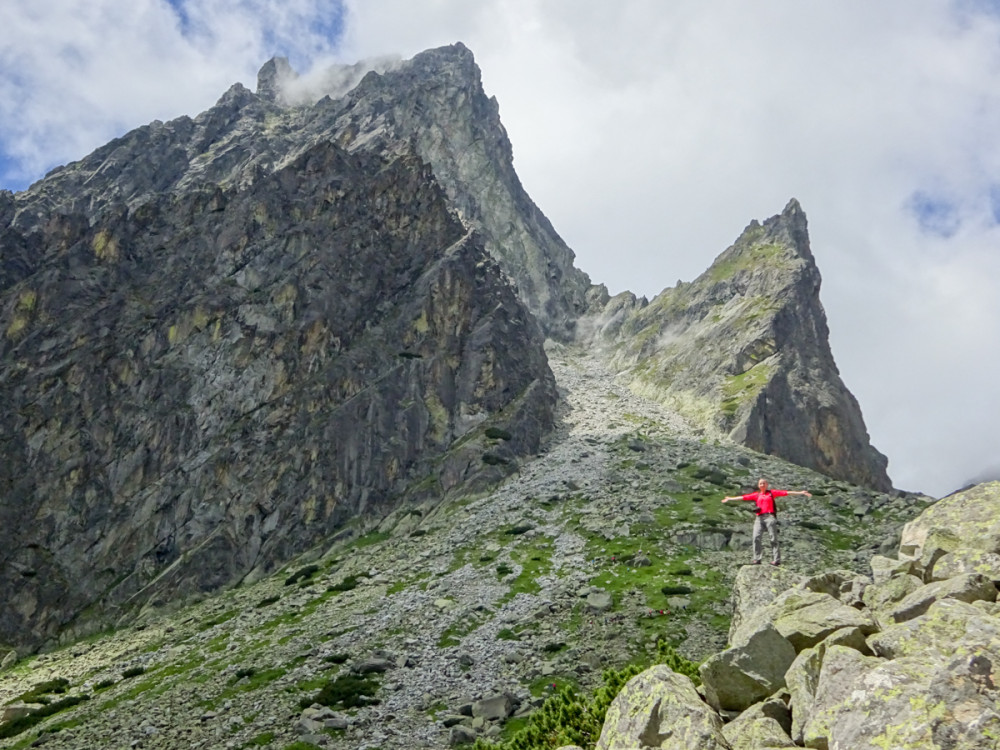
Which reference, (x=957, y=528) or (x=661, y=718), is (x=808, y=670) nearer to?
(x=661, y=718)

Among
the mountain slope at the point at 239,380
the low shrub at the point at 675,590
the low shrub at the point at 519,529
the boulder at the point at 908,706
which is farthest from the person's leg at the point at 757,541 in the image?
the mountain slope at the point at 239,380

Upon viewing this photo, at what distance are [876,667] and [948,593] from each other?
369 cm

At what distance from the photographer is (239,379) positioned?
107500 millimetres

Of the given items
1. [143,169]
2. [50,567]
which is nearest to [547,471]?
[50,567]

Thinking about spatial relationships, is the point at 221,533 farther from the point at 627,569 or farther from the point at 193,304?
the point at 627,569

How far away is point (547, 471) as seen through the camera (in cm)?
9338

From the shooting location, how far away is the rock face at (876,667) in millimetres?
11297

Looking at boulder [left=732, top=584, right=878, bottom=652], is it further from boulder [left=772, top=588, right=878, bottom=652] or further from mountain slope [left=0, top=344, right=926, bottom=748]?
mountain slope [left=0, top=344, right=926, bottom=748]

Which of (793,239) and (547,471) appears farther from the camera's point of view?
(793,239)

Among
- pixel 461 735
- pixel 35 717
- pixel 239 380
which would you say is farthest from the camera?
pixel 239 380

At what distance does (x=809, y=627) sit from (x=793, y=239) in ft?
485

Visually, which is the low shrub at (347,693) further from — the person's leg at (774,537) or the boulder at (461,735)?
the person's leg at (774,537)

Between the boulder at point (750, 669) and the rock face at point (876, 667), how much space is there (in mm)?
23

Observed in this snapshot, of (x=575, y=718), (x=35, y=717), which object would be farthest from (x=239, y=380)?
(x=575, y=718)
